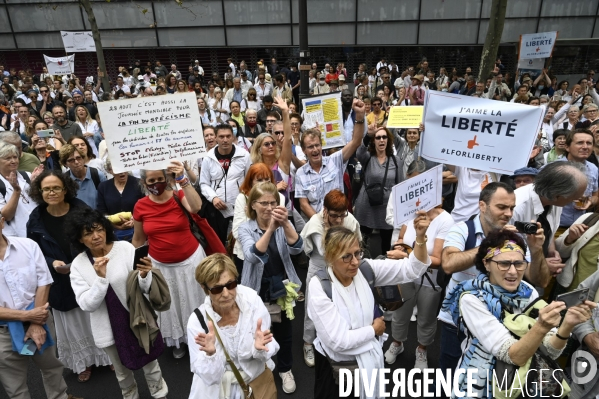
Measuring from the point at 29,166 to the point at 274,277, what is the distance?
4.06 meters

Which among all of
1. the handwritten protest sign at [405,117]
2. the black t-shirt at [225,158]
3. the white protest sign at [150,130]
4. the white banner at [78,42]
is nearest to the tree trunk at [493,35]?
the handwritten protest sign at [405,117]

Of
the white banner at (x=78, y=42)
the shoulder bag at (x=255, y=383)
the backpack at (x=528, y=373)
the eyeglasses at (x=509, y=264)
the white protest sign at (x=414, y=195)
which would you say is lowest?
the shoulder bag at (x=255, y=383)

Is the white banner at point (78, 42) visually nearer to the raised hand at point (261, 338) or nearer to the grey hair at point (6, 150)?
the grey hair at point (6, 150)

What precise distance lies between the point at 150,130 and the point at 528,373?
3.37m

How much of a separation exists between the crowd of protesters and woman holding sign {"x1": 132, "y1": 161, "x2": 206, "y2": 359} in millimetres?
18

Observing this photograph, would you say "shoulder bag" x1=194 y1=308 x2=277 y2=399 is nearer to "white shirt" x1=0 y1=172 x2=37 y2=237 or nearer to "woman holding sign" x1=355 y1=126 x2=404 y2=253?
"woman holding sign" x1=355 y1=126 x2=404 y2=253

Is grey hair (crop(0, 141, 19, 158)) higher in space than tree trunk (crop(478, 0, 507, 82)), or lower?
lower

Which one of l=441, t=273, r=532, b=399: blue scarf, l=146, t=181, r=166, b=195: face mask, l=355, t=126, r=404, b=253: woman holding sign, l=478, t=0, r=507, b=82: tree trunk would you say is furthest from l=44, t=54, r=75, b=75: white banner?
l=441, t=273, r=532, b=399: blue scarf

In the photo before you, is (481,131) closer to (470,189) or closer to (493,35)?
(470,189)

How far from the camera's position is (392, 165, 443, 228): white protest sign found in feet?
10.00

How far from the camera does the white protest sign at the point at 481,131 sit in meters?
3.50

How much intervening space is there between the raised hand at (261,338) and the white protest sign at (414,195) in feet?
4.28

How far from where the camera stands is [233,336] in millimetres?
2486

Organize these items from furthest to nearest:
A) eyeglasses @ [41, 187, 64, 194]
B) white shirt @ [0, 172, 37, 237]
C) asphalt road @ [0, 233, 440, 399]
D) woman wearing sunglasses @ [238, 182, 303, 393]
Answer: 1. white shirt @ [0, 172, 37, 237]
2. asphalt road @ [0, 233, 440, 399]
3. eyeglasses @ [41, 187, 64, 194]
4. woman wearing sunglasses @ [238, 182, 303, 393]
